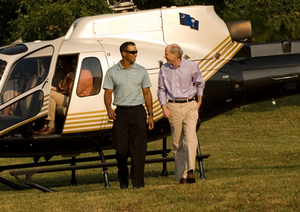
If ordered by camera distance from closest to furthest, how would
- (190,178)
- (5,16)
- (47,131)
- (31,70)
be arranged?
(190,178) < (31,70) < (47,131) < (5,16)

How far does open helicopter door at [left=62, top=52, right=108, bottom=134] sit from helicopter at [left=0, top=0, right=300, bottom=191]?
0.06ft

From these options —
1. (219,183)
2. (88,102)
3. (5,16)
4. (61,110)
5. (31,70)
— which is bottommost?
(5,16)

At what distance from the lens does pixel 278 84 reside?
40.9 feet

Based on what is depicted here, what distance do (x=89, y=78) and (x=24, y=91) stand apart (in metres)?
1.12

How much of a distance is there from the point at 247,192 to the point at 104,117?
3.43 metres

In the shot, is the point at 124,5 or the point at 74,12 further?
the point at 74,12

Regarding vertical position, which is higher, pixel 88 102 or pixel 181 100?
pixel 181 100

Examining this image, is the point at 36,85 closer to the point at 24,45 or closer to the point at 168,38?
the point at 24,45

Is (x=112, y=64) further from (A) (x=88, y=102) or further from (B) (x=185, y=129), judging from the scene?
(B) (x=185, y=129)

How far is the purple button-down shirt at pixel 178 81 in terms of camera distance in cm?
1025

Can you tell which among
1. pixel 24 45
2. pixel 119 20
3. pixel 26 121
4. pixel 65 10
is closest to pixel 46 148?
pixel 26 121

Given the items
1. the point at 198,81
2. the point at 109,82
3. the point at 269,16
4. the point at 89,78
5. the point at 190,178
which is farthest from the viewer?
the point at 269,16

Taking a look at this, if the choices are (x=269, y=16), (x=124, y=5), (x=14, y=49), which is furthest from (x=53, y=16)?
(x=14, y=49)

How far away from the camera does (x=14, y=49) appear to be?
37.5 feet
